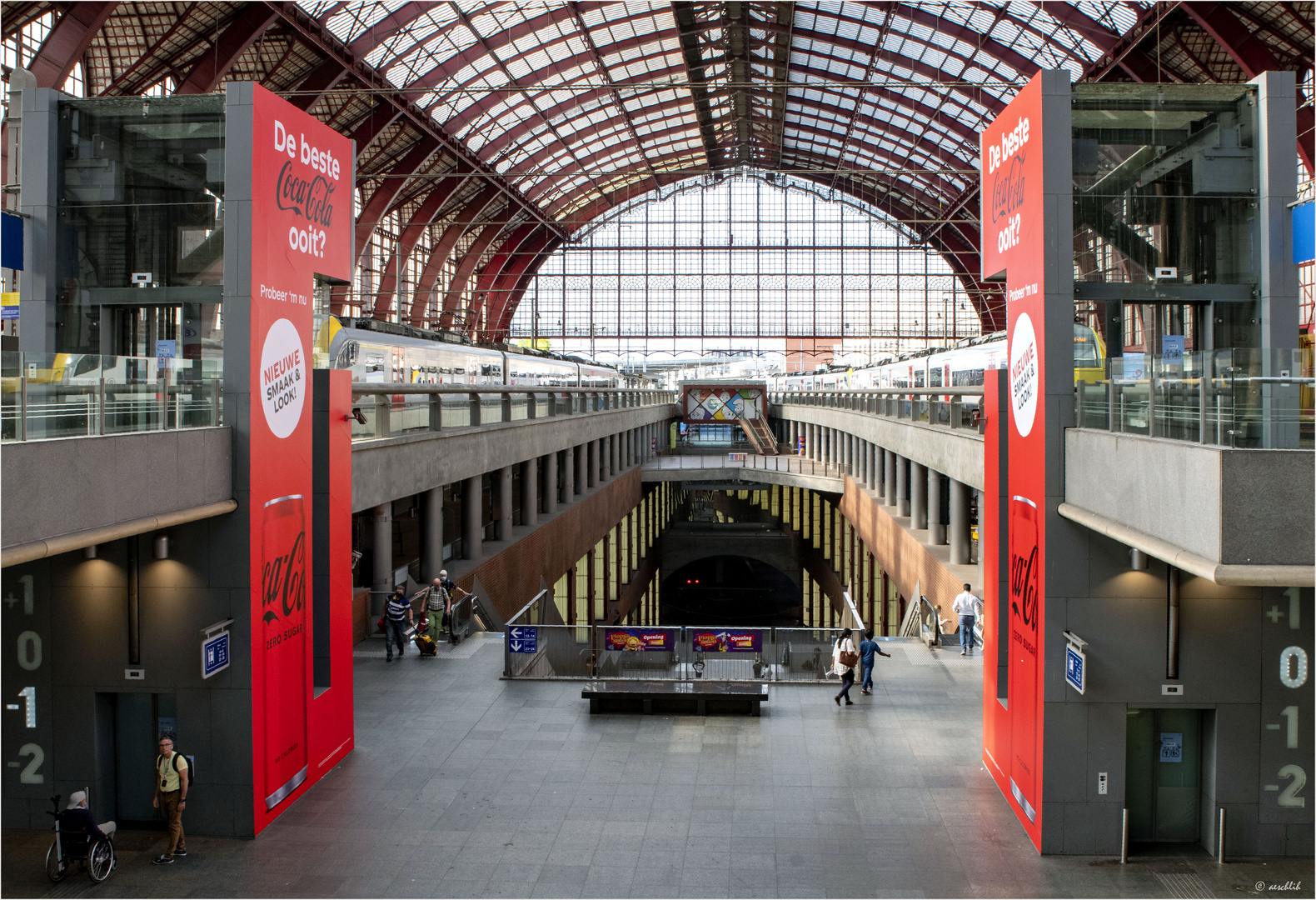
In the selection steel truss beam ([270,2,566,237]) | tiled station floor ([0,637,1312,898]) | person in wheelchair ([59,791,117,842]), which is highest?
steel truss beam ([270,2,566,237])

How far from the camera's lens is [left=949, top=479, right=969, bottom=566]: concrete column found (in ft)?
79.6

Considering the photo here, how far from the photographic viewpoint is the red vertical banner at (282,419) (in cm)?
1025

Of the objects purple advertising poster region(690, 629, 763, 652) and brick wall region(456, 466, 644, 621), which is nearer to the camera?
purple advertising poster region(690, 629, 763, 652)

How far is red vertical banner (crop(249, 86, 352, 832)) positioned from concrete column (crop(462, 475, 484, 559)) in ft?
39.8

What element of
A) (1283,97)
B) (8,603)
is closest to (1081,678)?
(1283,97)

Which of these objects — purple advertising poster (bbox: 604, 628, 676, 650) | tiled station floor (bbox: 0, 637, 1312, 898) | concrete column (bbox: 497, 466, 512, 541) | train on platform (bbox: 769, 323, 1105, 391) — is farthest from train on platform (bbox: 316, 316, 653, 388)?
train on platform (bbox: 769, 323, 1105, 391)

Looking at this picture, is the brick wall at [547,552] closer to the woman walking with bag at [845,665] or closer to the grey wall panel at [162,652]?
the woman walking with bag at [845,665]

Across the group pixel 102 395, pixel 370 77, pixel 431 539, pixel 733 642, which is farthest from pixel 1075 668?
pixel 370 77

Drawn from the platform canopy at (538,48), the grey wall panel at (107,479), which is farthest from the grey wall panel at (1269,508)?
the platform canopy at (538,48)

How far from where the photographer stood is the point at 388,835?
10.2 m

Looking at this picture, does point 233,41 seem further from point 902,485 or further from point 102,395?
point 102,395

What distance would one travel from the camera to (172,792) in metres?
9.53

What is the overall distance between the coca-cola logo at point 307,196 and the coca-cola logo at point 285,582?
369cm

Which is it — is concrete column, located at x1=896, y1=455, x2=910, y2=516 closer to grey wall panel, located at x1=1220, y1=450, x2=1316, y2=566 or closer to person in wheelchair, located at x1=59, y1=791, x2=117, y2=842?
grey wall panel, located at x1=1220, y1=450, x2=1316, y2=566
